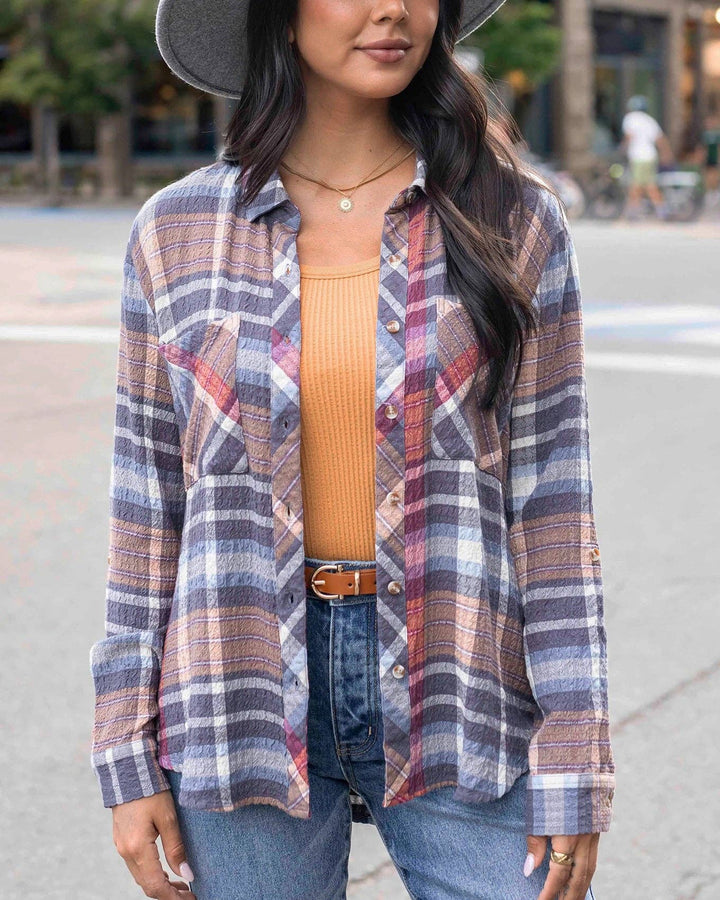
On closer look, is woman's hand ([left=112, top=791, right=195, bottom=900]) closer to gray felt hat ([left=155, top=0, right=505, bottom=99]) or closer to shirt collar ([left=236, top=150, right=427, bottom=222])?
shirt collar ([left=236, top=150, right=427, bottom=222])

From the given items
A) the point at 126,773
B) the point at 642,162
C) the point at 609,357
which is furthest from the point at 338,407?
the point at 642,162

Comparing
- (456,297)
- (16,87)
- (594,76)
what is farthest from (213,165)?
(594,76)

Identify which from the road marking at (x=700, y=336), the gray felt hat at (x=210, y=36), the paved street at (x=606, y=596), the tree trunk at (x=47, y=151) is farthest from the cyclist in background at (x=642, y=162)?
the gray felt hat at (x=210, y=36)

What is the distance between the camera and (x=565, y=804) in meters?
1.78

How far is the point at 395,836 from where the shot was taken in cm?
191

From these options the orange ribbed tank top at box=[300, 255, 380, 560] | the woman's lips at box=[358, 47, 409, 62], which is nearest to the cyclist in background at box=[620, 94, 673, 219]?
the woman's lips at box=[358, 47, 409, 62]

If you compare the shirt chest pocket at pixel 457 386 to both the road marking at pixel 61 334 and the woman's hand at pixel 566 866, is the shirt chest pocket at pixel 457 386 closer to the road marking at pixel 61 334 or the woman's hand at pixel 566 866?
the woman's hand at pixel 566 866

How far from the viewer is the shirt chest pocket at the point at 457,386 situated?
5.87ft

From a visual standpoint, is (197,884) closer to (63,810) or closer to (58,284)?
(63,810)

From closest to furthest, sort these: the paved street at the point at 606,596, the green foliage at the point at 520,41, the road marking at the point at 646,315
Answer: the paved street at the point at 606,596, the road marking at the point at 646,315, the green foliage at the point at 520,41

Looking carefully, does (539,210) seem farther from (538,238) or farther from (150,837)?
(150,837)

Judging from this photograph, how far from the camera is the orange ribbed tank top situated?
1.80 m

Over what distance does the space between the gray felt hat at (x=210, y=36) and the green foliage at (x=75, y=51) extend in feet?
87.7

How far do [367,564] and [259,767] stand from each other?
0.31 meters
